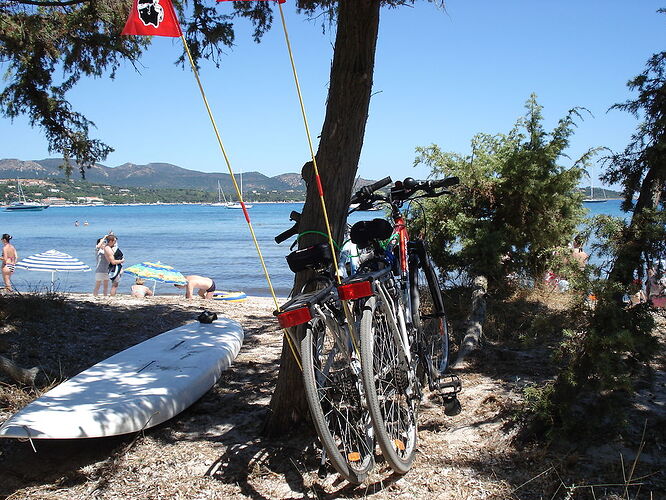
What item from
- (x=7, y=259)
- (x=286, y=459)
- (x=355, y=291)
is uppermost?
(x=355, y=291)

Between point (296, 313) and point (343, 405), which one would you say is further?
point (343, 405)

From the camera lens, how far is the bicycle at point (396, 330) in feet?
10.4

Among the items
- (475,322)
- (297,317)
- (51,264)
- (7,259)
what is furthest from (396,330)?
(51,264)

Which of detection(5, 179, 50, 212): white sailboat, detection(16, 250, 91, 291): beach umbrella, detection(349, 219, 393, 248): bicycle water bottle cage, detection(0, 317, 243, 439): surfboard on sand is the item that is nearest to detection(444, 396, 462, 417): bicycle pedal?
detection(349, 219, 393, 248): bicycle water bottle cage

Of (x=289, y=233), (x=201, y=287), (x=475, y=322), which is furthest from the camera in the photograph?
(x=201, y=287)

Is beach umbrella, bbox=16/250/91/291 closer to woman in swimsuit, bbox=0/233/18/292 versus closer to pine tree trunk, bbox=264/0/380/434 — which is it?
woman in swimsuit, bbox=0/233/18/292

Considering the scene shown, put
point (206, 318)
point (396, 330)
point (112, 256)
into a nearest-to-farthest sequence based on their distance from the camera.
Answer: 1. point (396, 330)
2. point (206, 318)
3. point (112, 256)

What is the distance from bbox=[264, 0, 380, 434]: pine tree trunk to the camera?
3803 mm

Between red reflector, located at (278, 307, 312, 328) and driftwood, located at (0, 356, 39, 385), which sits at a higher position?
red reflector, located at (278, 307, 312, 328)

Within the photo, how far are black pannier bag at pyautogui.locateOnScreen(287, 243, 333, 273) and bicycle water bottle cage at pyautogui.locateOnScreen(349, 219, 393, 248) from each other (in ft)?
1.39

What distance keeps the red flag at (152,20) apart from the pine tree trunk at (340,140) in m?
1.09

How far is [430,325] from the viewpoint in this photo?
495 centimetres

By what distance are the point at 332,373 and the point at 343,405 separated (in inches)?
7.8

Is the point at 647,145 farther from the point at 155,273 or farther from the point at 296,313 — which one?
the point at 155,273
